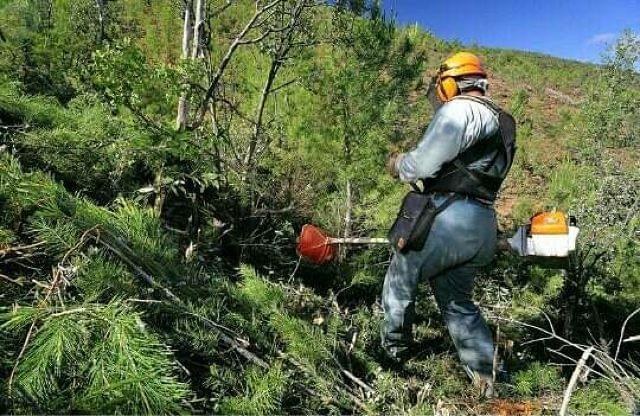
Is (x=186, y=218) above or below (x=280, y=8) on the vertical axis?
below

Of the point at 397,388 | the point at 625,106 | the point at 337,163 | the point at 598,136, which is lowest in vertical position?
the point at 397,388

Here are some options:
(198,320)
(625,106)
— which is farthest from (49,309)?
(625,106)

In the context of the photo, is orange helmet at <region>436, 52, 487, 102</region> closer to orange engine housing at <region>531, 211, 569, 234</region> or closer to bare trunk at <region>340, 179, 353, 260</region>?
orange engine housing at <region>531, 211, 569, 234</region>

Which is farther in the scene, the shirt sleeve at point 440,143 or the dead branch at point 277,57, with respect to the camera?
the dead branch at point 277,57

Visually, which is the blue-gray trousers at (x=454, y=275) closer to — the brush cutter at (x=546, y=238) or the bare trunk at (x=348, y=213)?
the brush cutter at (x=546, y=238)

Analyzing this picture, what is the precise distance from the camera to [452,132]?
2771mm

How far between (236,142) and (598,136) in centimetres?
1357

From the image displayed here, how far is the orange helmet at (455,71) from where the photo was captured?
2938 mm

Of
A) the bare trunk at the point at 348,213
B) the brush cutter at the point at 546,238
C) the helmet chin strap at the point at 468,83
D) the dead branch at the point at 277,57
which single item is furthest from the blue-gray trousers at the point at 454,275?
the dead branch at the point at 277,57

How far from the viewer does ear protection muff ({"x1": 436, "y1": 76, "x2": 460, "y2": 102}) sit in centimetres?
296

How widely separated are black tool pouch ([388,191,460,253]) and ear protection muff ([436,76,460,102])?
55cm

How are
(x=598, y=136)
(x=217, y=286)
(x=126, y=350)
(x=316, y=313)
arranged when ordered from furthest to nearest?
(x=598, y=136), (x=316, y=313), (x=217, y=286), (x=126, y=350)

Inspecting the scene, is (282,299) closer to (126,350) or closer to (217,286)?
(217,286)

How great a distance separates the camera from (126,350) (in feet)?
4.28
